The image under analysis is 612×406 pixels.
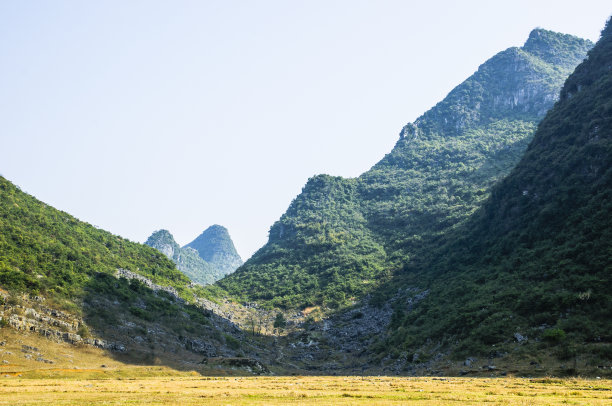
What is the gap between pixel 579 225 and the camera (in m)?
66.8

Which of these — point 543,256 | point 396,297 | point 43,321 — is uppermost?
point 543,256

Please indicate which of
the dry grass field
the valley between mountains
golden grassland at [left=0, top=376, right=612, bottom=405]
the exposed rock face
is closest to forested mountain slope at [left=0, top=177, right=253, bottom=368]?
the exposed rock face

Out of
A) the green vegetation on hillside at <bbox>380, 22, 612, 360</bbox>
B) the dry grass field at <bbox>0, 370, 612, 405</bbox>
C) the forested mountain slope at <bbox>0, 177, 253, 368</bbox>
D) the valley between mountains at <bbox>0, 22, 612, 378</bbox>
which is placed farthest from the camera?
the forested mountain slope at <bbox>0, 177, 253, 368</bbox>

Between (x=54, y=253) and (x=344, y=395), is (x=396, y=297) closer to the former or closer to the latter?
(x=54, y=253)

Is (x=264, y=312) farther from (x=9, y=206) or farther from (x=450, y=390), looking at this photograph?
(x=450, y=390)

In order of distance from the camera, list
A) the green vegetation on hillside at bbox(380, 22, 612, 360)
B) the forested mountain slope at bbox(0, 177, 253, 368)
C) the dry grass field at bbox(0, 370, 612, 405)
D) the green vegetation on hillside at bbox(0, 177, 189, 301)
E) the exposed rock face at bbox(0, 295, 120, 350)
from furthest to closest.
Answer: the green vegetation on hillside at bbox(0, 177, 189, 301)
the forested mountain slope at bbox(0, 177, 253, 368)
the exposed rock face at bbox(0, 295, 120, 350)
the green vegetation on hillside at bbox(380, 22, 612, 360)
the dry grass field at bbox(0, 370, 612, 405)

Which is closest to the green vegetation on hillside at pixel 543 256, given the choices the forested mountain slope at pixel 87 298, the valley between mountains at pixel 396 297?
the valley between mountains at pixel 396 297

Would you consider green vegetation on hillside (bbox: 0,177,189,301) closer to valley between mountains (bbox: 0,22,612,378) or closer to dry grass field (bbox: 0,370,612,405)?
valley between mountains (bbox: 0,22,612,378)

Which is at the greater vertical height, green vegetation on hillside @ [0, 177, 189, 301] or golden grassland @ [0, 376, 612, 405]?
green vegetation on hillside @ [0, 177, 189, 301]

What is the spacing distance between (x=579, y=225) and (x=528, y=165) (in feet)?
108

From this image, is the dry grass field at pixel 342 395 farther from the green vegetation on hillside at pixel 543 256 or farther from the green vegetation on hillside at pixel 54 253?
the green vegetation on hillside at pixel 54 253

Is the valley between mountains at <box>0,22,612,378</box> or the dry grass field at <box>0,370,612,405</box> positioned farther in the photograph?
the valley between mountains at <box>0,22,612,378</box>

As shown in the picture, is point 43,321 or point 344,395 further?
point 43,321

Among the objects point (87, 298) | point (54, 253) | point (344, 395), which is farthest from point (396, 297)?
point (344, 395)
